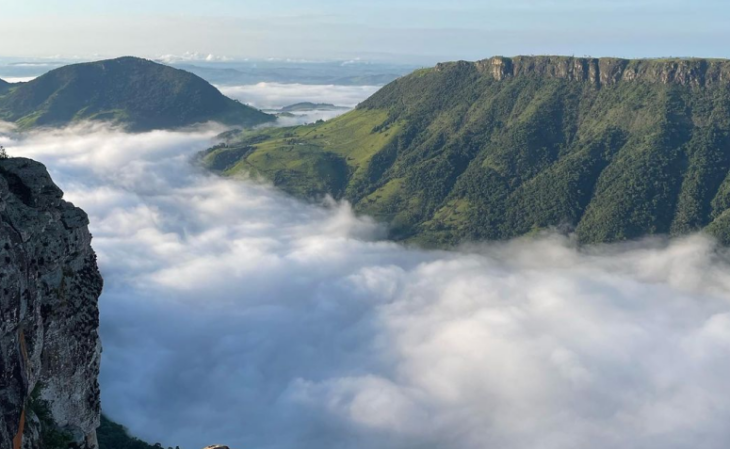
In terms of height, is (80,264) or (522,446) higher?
(80,264)

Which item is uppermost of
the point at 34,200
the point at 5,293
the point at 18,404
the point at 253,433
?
the point at 34,200

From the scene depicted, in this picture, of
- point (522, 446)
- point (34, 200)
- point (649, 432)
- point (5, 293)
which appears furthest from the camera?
point (649, 432)

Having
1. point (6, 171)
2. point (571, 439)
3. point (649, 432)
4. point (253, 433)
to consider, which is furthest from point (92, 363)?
point (649, 432)

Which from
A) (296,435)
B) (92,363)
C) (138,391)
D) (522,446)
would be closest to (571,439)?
(522,446)

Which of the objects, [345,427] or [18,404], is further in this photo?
[345,427]

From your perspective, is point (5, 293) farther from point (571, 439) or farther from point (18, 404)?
point (571, 439)

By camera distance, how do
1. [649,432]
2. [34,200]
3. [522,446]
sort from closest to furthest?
[34,200] → [522,446] → [649,432]
